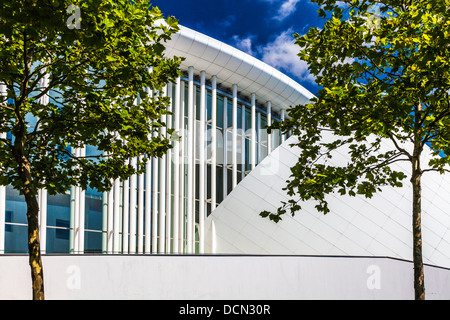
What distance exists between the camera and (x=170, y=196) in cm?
2197

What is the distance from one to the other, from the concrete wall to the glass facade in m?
5.70

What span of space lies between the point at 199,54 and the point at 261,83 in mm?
4860

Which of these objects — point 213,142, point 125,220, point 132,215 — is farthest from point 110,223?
point 213,142

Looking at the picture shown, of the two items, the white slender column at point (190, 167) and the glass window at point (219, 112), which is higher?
the glass window at point (219, 112)

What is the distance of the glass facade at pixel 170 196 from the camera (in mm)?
16344

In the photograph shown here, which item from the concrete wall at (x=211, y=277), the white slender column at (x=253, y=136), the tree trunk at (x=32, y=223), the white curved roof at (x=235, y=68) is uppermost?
the white curved roof at (x=235, y=68)

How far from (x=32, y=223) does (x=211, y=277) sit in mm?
4595

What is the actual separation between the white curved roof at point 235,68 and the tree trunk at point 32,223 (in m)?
14.5

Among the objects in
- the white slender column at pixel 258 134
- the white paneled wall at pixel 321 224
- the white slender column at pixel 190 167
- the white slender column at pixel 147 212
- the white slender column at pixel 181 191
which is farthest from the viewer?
the white slender column at pixel 258 134

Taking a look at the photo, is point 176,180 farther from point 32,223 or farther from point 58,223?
point 32,223

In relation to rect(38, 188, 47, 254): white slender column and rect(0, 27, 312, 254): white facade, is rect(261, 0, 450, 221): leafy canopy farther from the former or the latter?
rect(38, 188, 47, 254): white slender column

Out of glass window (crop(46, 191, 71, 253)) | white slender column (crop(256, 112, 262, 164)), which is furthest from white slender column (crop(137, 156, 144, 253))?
white slender column (crop(256, 112, 262, 164))

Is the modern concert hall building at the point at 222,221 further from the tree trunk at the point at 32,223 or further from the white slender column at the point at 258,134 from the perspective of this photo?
the tree trunk at the point at 32,223

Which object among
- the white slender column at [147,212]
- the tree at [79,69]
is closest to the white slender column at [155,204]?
the white slender column at [147,212]
